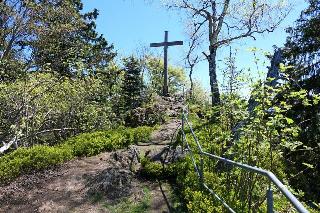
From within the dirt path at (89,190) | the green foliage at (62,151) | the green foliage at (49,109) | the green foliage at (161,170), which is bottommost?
the dirt path at (89,190)

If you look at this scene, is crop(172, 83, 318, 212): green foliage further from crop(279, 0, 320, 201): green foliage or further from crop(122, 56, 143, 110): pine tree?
crop(122, 56, 143, 110): pine tree

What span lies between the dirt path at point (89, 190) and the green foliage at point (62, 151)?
31 centimetres

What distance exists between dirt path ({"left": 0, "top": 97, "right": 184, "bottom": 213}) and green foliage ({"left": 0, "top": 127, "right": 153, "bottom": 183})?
12.2 inches

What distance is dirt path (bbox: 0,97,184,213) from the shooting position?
25.5ft

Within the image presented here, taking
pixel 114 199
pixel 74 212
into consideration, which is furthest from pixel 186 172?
pixel 74 212

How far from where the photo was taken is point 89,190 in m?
8.50

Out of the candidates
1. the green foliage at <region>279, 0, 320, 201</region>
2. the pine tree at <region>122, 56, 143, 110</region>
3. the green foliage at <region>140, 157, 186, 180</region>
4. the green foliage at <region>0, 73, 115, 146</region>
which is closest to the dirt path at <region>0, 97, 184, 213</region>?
the green foliage at <region>140, 157, 186, 180</region>

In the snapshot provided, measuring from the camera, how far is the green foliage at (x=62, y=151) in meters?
9.83

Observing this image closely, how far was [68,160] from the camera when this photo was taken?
1086 centimetres

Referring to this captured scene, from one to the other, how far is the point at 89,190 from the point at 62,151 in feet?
8.71

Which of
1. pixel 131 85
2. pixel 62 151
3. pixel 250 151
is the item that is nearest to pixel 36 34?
pixel 131 85

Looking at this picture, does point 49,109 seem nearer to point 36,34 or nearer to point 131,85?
point 36,34

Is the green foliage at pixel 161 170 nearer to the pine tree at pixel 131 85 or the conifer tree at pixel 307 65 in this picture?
the conifer tree at pixel 307 65

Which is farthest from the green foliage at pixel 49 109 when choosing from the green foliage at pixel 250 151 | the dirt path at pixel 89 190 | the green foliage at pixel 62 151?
the green foliage at pixel 250 151
